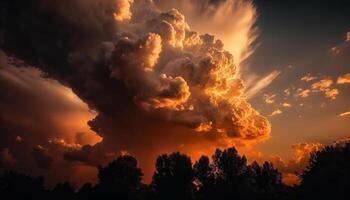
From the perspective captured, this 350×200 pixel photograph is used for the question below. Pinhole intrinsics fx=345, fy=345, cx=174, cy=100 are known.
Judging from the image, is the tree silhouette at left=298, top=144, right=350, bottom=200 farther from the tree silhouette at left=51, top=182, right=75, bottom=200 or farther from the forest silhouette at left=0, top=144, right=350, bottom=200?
the tree silhouette at left=51, top=182, right=75, bottom=200

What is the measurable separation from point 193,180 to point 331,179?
137 ft

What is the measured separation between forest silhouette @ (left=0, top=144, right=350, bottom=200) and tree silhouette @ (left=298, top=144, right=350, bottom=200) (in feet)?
0.96

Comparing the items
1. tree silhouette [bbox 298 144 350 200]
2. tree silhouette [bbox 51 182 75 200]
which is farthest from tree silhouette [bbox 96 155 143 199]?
tree silhouette [bbox 298 144 350 200]

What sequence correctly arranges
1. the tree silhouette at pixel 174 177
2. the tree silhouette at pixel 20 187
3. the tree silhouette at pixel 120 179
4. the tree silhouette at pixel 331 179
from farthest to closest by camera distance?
the tree silhouette at pixel 20 187 → the tree silhouette at pixel 174 177 → the tree silhouette at pixel 120 179 → the tree silhouette at pixel 331 179

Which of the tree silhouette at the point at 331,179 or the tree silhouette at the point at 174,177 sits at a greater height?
the tree silhouette at the point at 174,177

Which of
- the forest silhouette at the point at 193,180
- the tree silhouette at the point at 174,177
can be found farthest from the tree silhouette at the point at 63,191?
the tree silhouette at the point at 174,177

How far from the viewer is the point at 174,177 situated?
94000 millimetres

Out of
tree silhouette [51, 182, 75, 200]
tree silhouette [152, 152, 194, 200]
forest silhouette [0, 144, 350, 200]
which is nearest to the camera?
forest silhouette [0, 144, 350, 200]

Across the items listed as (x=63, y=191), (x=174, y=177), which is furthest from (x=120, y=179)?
(x=63, y=191)

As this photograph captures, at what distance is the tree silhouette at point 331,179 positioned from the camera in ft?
199

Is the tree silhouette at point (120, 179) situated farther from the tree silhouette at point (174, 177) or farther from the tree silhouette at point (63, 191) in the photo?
the tree silhouette at point (63, 191)

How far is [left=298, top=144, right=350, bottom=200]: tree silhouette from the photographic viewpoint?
60.6 meters

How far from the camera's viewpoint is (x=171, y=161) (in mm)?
97625

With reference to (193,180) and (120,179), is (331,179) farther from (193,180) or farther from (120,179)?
(120,179)
